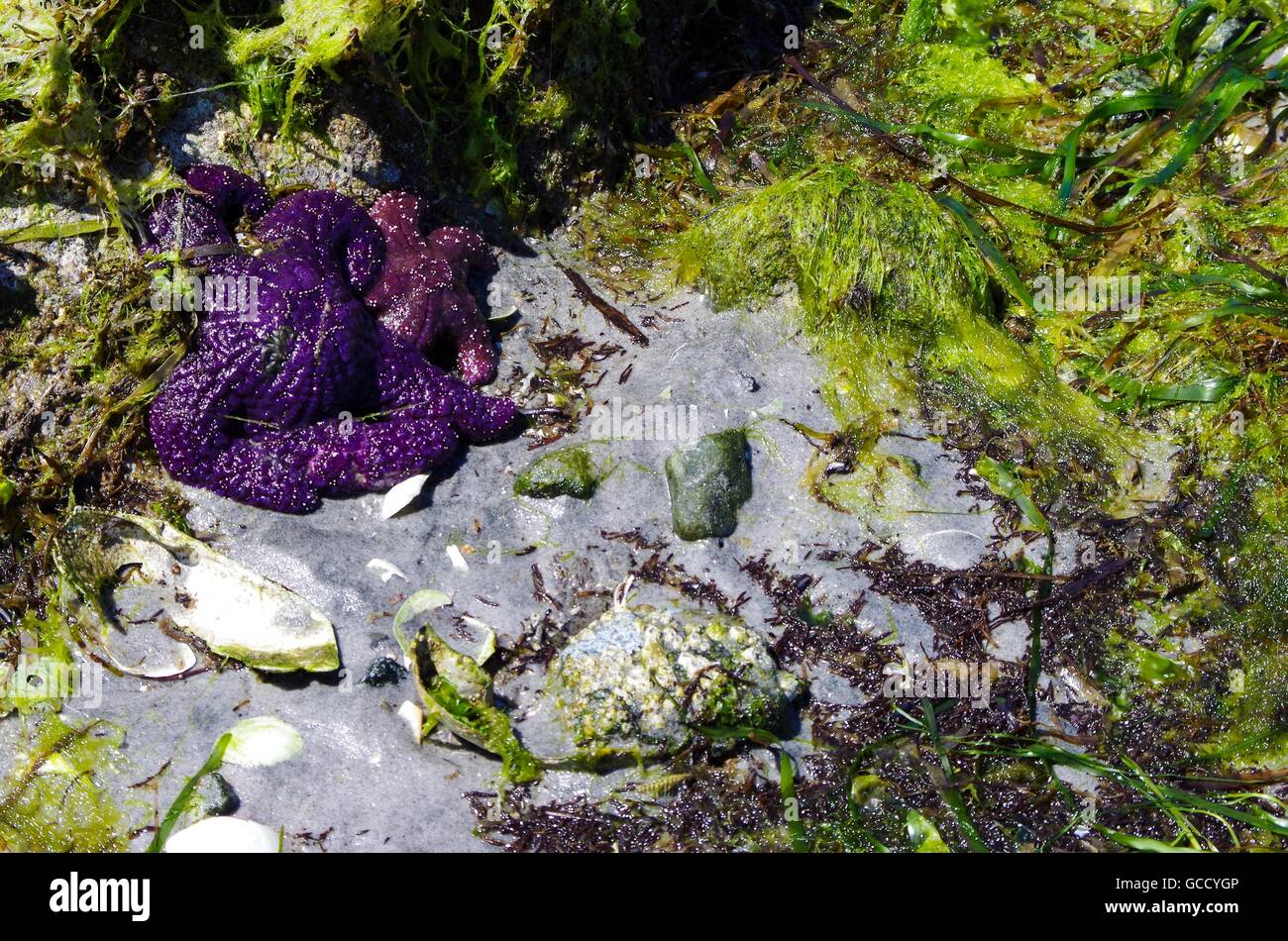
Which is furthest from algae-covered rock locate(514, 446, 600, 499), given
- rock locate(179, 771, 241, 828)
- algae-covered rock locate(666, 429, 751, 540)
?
rock locate(179, 771, 241, 828)

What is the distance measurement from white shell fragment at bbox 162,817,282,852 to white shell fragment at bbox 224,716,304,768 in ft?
0.81

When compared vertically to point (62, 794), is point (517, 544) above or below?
above

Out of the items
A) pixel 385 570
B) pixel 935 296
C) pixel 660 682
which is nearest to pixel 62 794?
pixel 385 570

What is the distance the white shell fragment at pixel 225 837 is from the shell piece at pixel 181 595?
0.63 meters

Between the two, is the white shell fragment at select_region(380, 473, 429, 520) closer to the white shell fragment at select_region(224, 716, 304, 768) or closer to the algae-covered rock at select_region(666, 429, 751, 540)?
the white shell fragment at select_region(224, 716, 304, 768)

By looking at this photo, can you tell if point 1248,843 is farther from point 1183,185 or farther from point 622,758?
point 1183,185

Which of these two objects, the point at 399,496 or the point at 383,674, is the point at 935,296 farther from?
the point at 383,674

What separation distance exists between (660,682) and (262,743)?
153cm

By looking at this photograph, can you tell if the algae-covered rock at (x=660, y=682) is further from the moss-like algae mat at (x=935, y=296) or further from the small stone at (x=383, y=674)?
the small stone at (x=383, y=674)

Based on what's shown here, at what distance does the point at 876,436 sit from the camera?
4871mm

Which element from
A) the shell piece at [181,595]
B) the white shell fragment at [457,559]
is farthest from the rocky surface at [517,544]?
the shell piece at [181,595]

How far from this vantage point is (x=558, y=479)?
4.58 m

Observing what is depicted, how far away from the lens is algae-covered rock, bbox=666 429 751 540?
14.8 feet

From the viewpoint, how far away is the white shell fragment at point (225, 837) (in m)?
3.45
